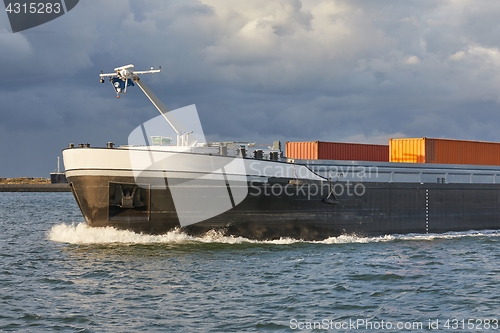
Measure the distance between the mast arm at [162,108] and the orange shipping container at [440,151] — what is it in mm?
11865

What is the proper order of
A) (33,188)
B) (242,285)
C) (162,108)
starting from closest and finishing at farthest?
(242,285), (162,108), (33,188)

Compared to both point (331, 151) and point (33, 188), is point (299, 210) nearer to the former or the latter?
point (331, 151)

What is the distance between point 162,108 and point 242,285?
10.2 meters

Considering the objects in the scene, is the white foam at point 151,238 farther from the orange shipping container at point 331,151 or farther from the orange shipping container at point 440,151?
Result: the orange shipping container at point 440,151

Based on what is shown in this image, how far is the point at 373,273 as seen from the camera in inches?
675

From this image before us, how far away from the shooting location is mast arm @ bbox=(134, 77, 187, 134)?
22984 millimetres

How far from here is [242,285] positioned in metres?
15.5

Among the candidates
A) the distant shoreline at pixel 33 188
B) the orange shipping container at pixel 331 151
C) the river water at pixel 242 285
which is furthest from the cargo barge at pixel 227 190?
the distant shoreline at pixel 33 188

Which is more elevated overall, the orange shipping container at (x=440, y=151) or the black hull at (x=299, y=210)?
the orange shipping container at (x=440, y=151)

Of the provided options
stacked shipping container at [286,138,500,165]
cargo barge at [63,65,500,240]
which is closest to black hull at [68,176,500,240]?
cargo barge at [63,65,500,240]

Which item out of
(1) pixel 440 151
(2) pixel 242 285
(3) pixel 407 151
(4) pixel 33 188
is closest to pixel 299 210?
(2) pixel 242 285

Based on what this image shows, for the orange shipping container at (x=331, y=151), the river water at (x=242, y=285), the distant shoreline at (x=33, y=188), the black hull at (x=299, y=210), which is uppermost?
the orange shipping container at (x=331, y=151)

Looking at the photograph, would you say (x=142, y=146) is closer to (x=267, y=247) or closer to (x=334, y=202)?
(x=267, y=247)

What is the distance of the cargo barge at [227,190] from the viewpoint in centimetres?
2020
